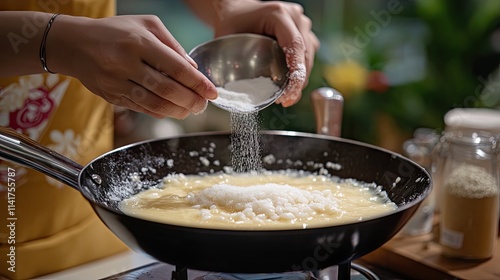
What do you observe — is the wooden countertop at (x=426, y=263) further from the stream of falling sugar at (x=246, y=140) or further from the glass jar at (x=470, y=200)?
the stream of falling sugar at (x=246, y=140)

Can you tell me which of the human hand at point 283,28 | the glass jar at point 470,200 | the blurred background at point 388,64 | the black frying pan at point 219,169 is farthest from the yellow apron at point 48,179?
the blurred background at point 388,64

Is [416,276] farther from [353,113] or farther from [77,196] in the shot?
[353,113]

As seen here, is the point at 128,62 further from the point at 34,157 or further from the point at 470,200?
the point at 470,200

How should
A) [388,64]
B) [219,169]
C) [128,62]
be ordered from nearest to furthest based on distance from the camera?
[128,62] → [219,169] → [388,64]

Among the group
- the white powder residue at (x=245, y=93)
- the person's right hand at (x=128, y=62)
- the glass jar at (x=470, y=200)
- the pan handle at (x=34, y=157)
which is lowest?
the glass jar at (x=470, y=200)

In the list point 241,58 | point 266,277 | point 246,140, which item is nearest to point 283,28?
point 241,58

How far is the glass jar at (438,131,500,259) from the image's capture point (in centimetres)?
119

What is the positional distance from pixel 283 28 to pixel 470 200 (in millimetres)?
510

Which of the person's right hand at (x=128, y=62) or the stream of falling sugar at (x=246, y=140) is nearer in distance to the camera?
the person's right hand at (x=128, y=62)

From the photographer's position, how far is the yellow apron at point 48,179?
1.10 metres

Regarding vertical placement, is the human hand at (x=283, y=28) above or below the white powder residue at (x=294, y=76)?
above

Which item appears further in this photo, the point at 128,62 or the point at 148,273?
the point at 148,273

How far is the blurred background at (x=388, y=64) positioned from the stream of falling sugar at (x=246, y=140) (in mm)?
1167

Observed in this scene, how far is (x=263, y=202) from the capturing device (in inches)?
37.4
